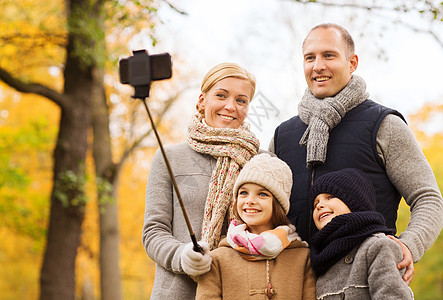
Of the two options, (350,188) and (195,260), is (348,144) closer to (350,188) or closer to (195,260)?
(350,188)

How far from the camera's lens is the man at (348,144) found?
118 inches

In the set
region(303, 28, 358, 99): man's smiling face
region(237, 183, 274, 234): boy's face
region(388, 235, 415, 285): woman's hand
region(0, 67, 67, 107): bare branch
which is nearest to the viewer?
region(388, 235, 415, 285): woman's hand

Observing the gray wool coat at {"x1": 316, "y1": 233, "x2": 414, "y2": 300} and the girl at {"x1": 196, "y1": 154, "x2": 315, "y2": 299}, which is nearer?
the gray wool coat at {"x1": 316, "y1": 233, "x2": 414, "y2": 300}

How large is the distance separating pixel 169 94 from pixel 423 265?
12.7 meters

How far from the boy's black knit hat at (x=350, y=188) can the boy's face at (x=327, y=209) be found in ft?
0.08

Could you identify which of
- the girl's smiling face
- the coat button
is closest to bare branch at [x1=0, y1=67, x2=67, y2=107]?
the girl's smiling face

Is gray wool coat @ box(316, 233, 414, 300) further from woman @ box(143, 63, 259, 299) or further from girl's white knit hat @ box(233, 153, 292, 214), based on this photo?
woman @ box(143, 63, 259, 299)

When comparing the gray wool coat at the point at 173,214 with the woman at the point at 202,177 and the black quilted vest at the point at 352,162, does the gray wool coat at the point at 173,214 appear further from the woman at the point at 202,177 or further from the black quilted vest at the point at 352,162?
the black quilted vest at the point at 352,162

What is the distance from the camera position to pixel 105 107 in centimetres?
1287

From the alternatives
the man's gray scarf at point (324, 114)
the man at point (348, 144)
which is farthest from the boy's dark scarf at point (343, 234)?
the man's gray scarf at point (324, 114)

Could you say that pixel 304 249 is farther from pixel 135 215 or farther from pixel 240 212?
pixel 135 215

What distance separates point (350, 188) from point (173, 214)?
101cm

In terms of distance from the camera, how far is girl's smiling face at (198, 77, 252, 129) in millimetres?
3283

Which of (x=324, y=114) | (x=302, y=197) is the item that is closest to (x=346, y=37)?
(x=324, y=114)
